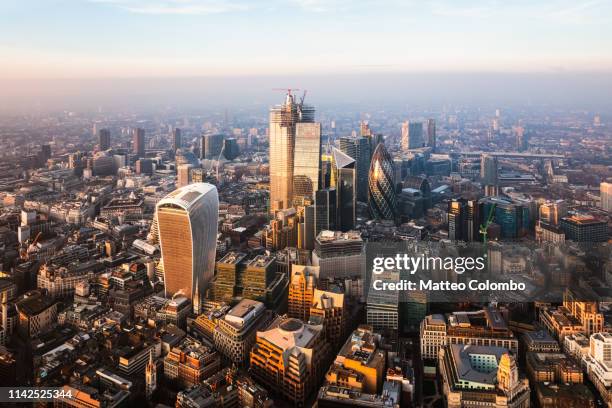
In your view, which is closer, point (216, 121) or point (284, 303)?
point (284, 303)

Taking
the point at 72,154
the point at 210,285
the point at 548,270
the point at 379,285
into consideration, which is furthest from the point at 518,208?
the point at 72,154

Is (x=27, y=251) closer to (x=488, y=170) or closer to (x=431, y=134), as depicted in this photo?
(x=488, y=170)

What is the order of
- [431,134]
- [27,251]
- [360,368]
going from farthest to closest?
[431,134] → [27,251] → [360,368]

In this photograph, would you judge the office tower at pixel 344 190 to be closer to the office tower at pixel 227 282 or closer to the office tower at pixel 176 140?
the office tower at pixel 227 282

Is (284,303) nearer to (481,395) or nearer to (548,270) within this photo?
(481,395)

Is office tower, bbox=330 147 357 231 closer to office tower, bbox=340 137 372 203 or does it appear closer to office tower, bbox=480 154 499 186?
office tower, bbox=340 137 372 203

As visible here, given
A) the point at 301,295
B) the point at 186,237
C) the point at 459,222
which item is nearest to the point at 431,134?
the point at 459,222

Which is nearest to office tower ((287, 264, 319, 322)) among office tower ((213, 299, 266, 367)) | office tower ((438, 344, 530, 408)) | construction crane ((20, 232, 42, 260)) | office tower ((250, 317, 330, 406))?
office tower ((213, 299, 266, 367))
